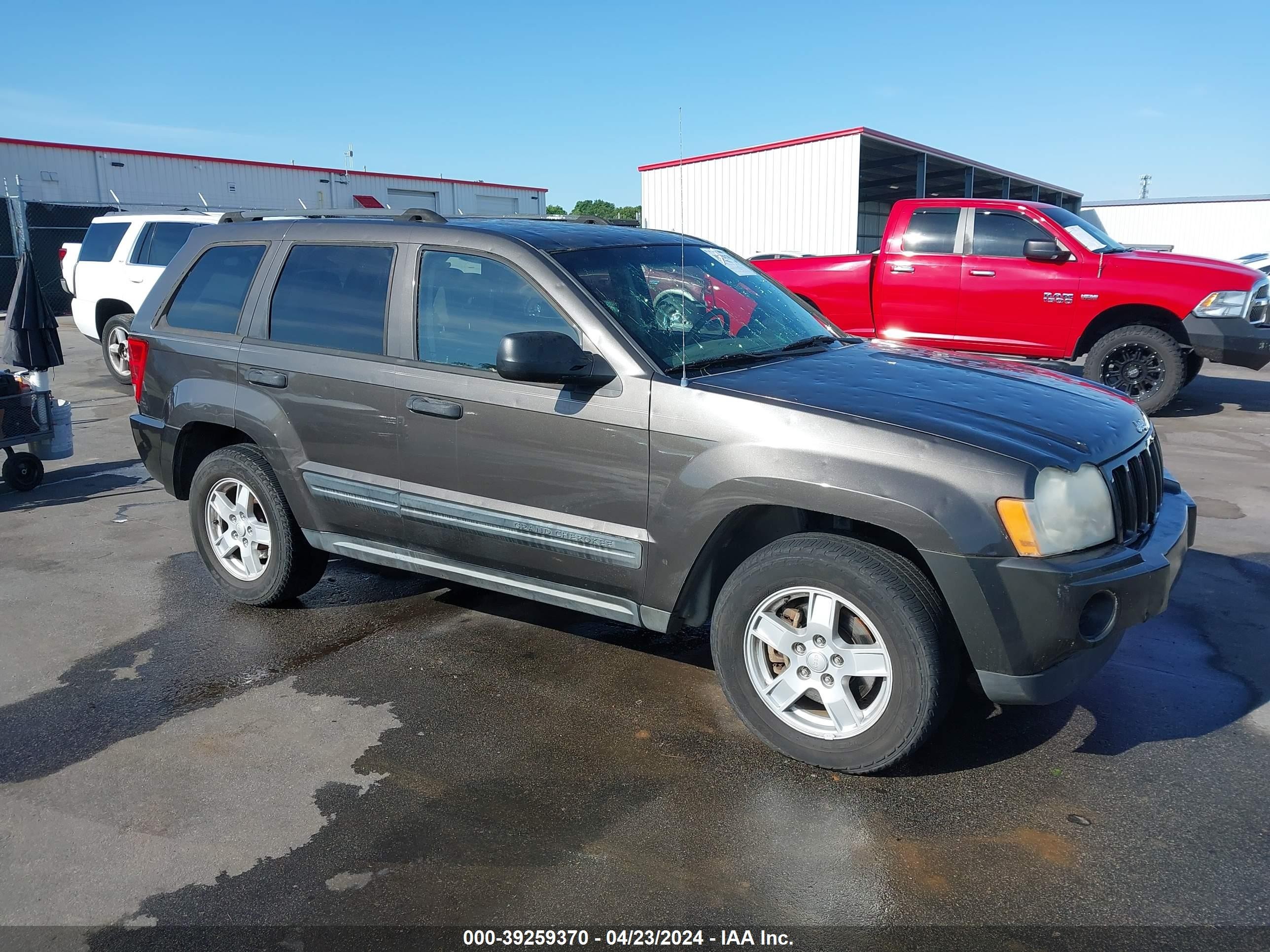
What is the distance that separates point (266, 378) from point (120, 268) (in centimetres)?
940

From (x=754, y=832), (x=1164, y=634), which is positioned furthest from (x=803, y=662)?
(x=1164, y=634)

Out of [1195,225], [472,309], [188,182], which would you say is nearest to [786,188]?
[472,309]

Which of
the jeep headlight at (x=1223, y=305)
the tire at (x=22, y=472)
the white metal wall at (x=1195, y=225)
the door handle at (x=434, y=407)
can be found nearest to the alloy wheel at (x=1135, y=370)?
the jeep headlight at (x=1223, y=305)

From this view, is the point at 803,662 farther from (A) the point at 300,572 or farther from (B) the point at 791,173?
(B) the point at 791,173

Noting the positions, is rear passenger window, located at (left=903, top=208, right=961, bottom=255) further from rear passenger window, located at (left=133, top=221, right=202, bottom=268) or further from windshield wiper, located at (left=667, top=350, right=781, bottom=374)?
rear passenger window, located at (left=133, top=221, right=202, bottom=268)

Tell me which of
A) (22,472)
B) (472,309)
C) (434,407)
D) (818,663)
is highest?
(472,309)

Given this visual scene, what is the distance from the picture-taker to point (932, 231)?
400 inches

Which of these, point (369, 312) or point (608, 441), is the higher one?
point (369, 312)

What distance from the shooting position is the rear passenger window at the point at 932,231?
10062 mm

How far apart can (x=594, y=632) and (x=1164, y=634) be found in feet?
8.60

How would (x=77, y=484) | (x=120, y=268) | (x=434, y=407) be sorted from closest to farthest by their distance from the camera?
(x=434, y=407)
(x=77, y=484)
(x=120, y=268)

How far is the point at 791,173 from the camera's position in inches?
783

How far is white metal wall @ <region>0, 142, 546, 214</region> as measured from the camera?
26719 millimetres

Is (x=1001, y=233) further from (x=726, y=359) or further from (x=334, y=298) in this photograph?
(x=334, y=298)
